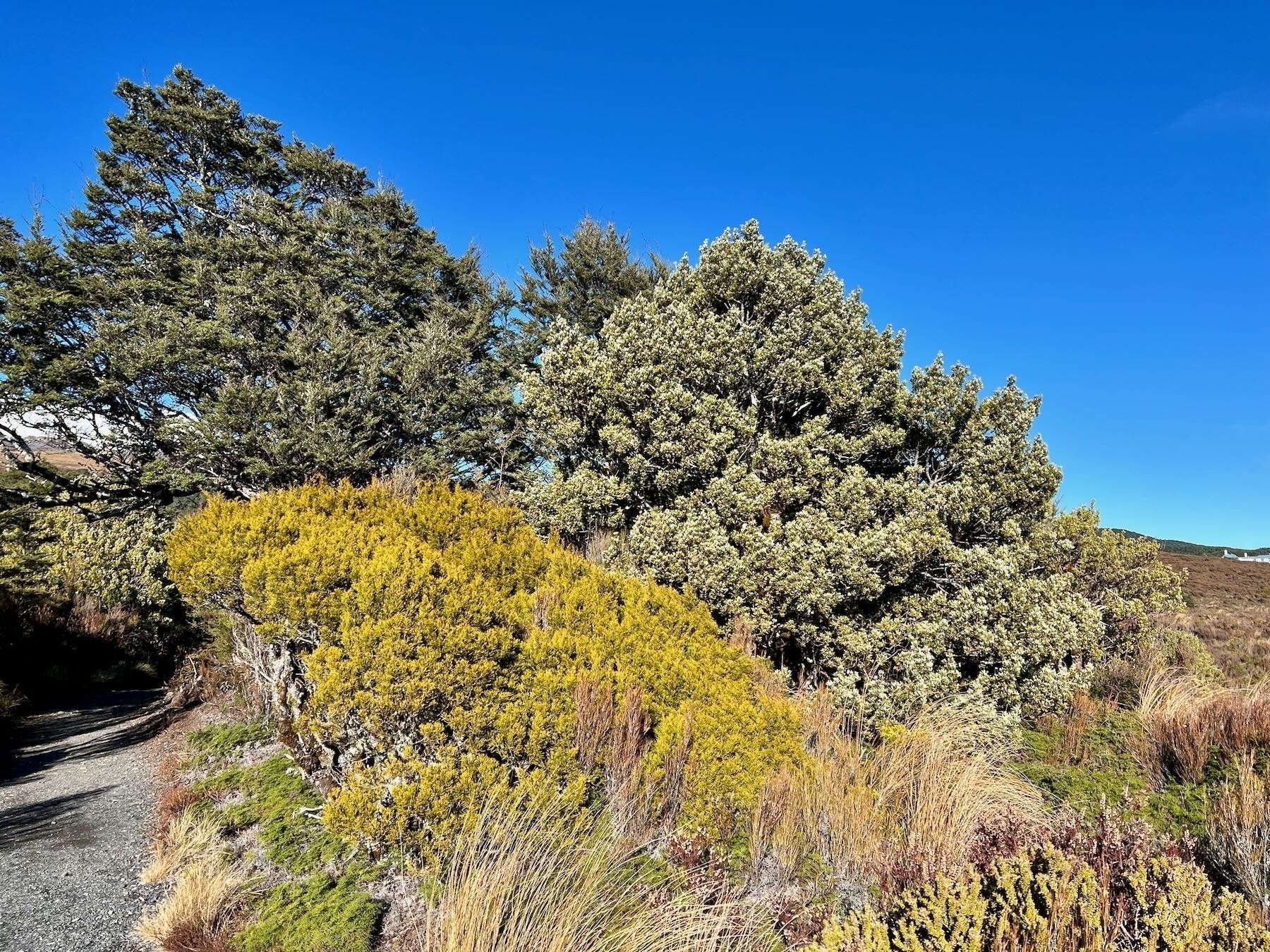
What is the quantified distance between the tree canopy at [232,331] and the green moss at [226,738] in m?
5.83

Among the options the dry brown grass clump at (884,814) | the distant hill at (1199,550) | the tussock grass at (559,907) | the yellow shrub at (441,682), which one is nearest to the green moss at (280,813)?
the yellow shrub at (441,682)

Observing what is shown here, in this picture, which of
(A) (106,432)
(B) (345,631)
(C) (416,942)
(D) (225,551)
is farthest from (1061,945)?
(A) (106,432)

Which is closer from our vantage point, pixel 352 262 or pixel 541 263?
pixel 352 262

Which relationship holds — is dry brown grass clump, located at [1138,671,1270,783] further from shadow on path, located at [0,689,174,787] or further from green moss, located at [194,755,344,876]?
shadow on path, located at [0,689,174,787]

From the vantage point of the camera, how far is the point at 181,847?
4.05 meters

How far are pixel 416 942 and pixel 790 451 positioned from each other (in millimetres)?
5841

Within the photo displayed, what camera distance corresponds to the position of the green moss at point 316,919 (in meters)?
3.00

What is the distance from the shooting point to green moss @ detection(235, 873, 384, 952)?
300cm

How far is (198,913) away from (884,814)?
3959 mm

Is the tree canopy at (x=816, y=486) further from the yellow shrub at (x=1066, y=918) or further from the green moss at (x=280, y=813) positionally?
the yellow shrub at (x=1066, y=918)

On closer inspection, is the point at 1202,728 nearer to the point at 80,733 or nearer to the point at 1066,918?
the point at 1066,918

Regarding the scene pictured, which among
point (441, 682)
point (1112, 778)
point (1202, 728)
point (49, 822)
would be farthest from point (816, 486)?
point (49, 822)

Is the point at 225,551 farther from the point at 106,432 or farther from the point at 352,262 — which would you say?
the point at 352,262

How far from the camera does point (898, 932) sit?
2330 millimetres
